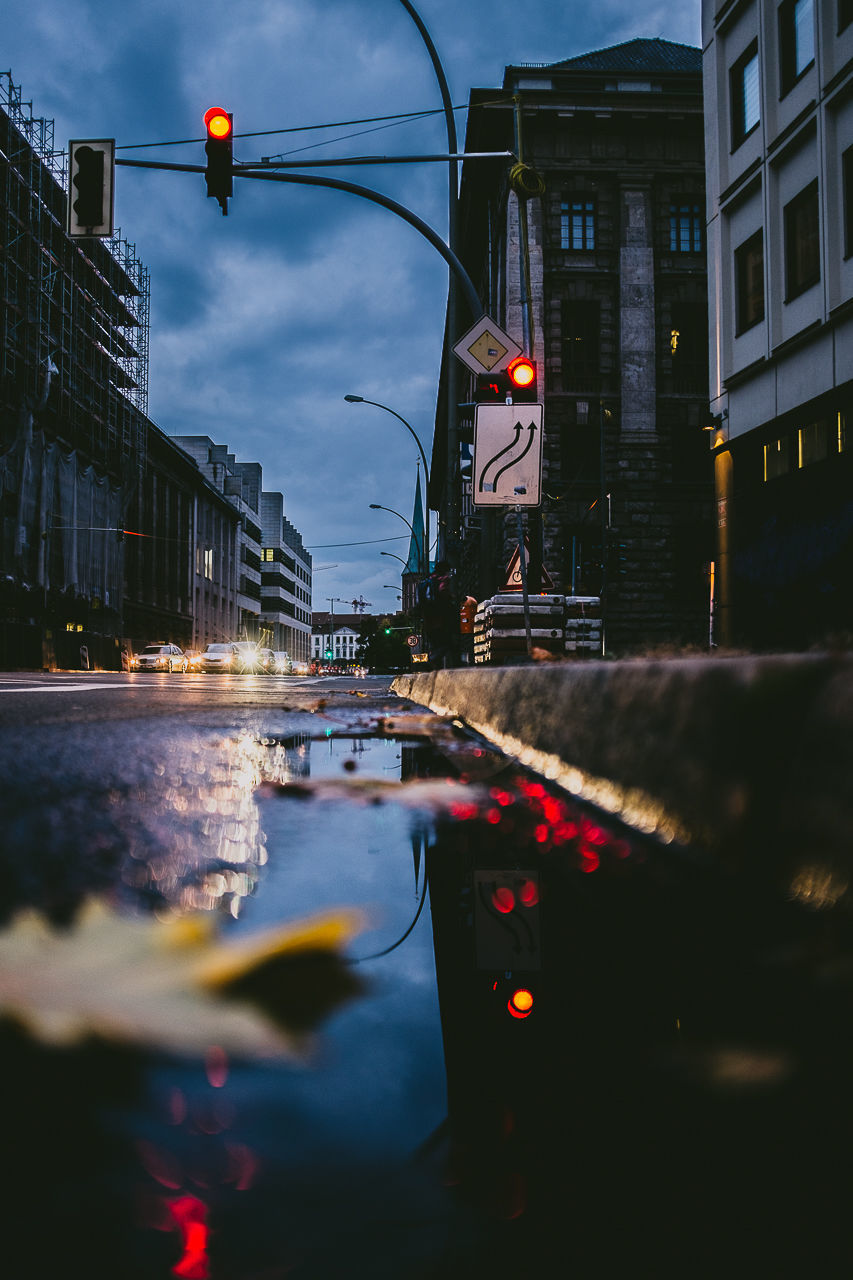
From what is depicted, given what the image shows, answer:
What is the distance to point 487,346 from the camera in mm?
7863

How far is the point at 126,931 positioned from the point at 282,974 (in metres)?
0.23

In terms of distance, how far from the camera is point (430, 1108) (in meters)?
0.66

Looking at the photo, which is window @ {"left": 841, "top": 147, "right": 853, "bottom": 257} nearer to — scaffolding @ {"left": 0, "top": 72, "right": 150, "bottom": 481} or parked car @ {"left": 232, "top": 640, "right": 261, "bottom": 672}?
scaffolding @ {"left": 0, "top": 72, "right": 150, "bottom": 481}

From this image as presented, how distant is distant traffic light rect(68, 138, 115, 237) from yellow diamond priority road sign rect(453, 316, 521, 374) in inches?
153

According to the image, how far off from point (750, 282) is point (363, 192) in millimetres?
8089

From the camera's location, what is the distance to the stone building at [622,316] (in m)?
23.9

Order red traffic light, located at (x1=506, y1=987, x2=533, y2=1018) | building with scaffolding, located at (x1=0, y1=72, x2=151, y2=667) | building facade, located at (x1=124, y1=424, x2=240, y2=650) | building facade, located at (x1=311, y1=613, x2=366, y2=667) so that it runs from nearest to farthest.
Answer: red traffic light, located at (x1=506, y1=987, x2=533, y2=1018), building with scaffolding, located at (x1=0, y1=72, x2=151, y2=667), building facade, located at (x1=124, y1=424, x2=240, y2=650), building facade, located at (x1=311, y1=613, x2=366, y2=667)

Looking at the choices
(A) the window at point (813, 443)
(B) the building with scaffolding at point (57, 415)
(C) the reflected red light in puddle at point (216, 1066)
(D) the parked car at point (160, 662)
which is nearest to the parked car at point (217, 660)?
(D) the parked car at point (160, 662)

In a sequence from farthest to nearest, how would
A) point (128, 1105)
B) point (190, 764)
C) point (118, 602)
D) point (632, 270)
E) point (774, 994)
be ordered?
point (118, 602), point (632, 270), point (190, 764), point (774, 994), point (128, 1105)

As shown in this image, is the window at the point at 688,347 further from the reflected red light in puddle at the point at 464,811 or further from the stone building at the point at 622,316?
the reflected red light in puddle at the point at 464,811

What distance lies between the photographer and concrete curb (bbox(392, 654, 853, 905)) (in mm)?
973

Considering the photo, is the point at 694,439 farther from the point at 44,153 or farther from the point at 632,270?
the point at 44,153

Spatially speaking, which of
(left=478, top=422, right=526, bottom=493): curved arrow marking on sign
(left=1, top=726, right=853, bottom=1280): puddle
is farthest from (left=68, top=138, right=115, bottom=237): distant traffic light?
(left=1, top=726, right=853, bottom=1280): puddle

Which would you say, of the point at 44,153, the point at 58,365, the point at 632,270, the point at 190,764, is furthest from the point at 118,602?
the point at 190,764
